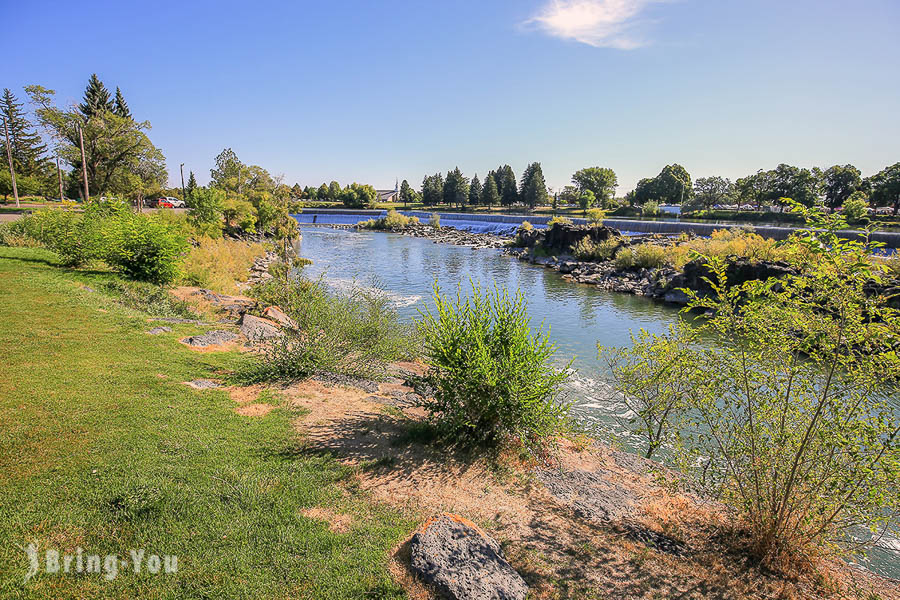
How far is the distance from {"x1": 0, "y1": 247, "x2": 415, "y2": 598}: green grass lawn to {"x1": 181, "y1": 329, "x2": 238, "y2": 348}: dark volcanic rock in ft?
6.99

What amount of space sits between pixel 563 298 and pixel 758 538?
878 inches

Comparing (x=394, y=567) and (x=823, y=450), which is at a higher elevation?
(x=823, y=450)

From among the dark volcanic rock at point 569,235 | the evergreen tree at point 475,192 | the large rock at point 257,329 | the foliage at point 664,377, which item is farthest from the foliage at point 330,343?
the evergreen tree at point 475,192

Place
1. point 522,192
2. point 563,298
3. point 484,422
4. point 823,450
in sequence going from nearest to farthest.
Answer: point 823,450 → point 484,422 → point 563,298 → point 522,192

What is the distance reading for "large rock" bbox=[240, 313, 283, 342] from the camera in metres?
11.4

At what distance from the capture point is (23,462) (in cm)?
445

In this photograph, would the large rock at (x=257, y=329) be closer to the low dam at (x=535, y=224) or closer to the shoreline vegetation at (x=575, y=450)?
the shoreline vegetation at (x=575, y=450)

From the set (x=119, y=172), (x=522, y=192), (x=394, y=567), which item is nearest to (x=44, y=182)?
(x=119, y=172)

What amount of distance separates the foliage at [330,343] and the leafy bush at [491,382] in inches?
110

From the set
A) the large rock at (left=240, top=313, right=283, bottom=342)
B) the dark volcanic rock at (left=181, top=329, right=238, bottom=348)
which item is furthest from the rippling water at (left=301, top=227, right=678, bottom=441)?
the dark volcanic rock at (left=181, top=329, right=238, bottom=348)

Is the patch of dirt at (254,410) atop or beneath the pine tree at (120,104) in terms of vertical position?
beneath

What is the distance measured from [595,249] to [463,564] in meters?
38.1

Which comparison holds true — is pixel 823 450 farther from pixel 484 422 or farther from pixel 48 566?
pixel 48 566

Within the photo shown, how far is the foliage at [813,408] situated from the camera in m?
4.00
